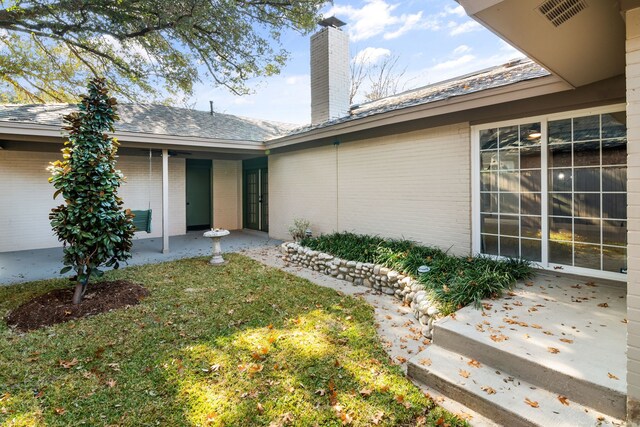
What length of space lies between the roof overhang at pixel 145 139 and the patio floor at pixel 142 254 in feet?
8.82

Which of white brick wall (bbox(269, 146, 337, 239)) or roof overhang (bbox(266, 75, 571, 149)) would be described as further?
white brick wall (bbox(269, 146, 337, 239))

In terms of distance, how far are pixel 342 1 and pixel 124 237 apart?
341 inches

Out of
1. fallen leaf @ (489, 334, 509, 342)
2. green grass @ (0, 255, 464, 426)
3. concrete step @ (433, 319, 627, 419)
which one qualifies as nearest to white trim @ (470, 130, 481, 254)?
green grass @ (0, 255, 464, 426)

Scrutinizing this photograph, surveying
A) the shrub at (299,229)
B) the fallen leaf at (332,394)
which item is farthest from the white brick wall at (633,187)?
the shrub at (299,229)

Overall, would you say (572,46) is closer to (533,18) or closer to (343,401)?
(533,18)

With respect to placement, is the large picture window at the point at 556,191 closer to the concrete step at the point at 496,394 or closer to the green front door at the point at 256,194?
the concrete step at the point at 496,394

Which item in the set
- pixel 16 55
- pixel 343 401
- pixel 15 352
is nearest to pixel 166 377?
pixel 343 401

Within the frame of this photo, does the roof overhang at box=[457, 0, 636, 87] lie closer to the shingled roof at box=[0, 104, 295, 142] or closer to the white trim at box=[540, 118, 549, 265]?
the white trim at box=[540, 118, 549, 265]

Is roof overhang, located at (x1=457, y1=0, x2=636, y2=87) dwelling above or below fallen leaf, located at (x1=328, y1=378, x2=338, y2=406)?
above

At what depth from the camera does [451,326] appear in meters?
3.19

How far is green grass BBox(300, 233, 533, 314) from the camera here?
3.96 m

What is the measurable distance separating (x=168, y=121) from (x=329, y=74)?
5011 mm

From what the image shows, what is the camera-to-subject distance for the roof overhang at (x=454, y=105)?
13.9 ft

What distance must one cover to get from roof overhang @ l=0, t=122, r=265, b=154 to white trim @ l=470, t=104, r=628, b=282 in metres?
6.12
